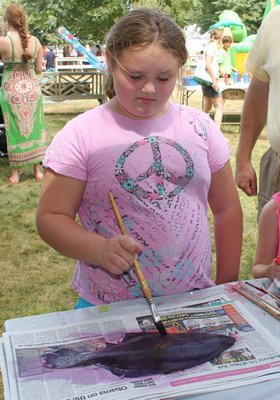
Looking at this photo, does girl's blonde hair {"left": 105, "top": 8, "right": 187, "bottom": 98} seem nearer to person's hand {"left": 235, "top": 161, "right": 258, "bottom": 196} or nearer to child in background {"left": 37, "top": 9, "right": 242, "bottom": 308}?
child in background {"left": 37, "top": 9, "right": 242, "bottom": 308}

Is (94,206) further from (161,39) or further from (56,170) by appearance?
(161,39)

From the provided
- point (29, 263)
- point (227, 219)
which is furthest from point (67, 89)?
A: point (227, 219)

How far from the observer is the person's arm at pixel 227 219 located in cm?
130

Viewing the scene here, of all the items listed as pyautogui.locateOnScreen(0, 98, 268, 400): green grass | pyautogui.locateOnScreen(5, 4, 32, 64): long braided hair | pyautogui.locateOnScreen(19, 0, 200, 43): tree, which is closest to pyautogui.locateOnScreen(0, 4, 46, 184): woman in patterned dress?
pyautogui.locateOnScreen(5, 4, 32, 64): long braided hair

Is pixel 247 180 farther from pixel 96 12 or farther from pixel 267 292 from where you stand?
pixel 96 12

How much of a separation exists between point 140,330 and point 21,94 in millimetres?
3761

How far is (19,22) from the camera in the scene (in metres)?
4.24

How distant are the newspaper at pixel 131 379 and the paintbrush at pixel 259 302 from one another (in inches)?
1.5

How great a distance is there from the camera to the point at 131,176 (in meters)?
1.17

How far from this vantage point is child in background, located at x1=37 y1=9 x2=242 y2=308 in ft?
3.66

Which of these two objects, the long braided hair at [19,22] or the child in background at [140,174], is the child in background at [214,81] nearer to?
the long braided hair at [19,22]

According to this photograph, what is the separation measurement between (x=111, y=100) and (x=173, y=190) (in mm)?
257

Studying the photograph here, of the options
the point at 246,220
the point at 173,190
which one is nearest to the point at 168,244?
the point at 173,190

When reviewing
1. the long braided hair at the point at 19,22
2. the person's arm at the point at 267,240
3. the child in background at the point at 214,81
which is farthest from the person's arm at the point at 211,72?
the person's arm at the point at 267,240
